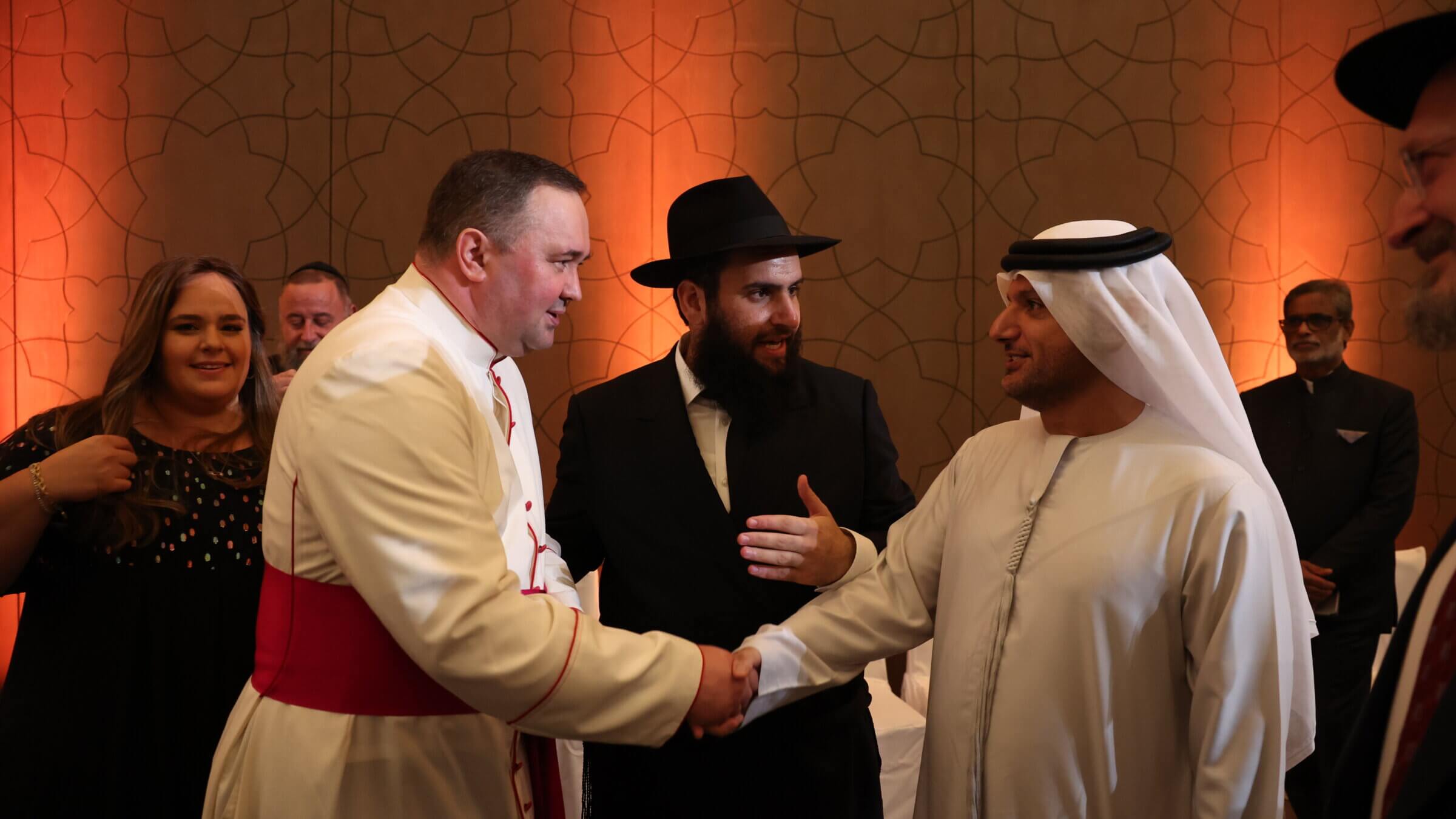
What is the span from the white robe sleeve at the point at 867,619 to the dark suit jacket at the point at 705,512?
0.15 m

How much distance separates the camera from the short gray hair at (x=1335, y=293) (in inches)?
154

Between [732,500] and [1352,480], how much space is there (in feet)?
8.95

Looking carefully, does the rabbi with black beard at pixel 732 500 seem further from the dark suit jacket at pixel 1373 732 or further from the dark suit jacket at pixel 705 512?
the dark suit jacket at pixel 1373 732

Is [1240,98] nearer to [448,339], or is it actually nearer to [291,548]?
[448,339]

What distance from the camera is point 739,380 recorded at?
2.37 m

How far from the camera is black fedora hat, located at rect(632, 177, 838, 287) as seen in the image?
244 centimetres

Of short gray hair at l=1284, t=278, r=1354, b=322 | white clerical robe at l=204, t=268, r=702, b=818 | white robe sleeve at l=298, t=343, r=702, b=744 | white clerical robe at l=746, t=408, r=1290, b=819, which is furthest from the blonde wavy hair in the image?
short gray hair at l=1284, t=278, r=1354, b=322

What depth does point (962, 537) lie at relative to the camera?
1913 millimetres

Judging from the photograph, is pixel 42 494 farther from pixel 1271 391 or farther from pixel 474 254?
pixel 1271 391

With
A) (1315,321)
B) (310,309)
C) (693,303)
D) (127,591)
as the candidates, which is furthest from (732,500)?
(1315,321)

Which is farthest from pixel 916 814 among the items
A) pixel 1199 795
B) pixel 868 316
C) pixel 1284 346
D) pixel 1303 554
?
pixel 1284 346

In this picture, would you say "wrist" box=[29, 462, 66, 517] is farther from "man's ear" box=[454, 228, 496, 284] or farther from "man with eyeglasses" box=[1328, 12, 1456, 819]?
"man with eyeglasses" box=[1328, 12, 1456, 819]

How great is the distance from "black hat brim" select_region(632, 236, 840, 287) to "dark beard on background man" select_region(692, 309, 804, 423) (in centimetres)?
22

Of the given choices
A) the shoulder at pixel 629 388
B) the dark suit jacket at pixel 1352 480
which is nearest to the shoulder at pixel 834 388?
the shoulder at pixel 629 388
